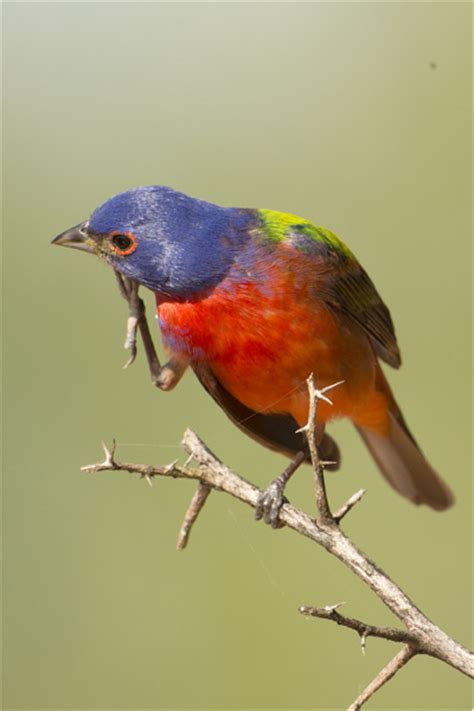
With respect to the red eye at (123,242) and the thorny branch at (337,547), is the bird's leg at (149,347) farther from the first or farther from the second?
the thorny branch at (337,547)

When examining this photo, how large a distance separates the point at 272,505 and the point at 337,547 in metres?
0.94

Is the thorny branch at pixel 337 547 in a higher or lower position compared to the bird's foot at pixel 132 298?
lower

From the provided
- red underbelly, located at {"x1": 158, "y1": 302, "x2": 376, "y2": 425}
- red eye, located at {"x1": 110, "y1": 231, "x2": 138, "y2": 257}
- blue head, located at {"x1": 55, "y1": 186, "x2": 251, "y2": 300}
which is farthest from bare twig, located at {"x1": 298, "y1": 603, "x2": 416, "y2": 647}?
red eye, located at {"x1": 110, "y1": 231, "x2": 138, "y2": 257}

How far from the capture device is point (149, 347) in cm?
387

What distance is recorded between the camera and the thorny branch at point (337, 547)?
2.43m

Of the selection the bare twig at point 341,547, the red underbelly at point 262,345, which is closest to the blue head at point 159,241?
the red underbelly at point 262,345

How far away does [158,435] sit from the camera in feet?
20.1

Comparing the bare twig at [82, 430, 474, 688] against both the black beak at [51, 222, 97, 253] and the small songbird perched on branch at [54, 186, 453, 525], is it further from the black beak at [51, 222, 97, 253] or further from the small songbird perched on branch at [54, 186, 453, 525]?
the black beak at [51, 222, 97, 253]

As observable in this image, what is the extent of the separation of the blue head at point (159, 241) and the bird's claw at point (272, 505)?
725 millimetres

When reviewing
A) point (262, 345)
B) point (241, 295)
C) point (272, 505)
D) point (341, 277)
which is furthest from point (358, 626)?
point (341, 277)

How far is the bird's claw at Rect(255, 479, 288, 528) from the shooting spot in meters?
3.59

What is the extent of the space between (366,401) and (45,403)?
2768 mm

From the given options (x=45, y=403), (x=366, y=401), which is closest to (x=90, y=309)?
(x=45, y=403)

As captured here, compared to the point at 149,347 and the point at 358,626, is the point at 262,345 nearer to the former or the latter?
the point at 149,347
